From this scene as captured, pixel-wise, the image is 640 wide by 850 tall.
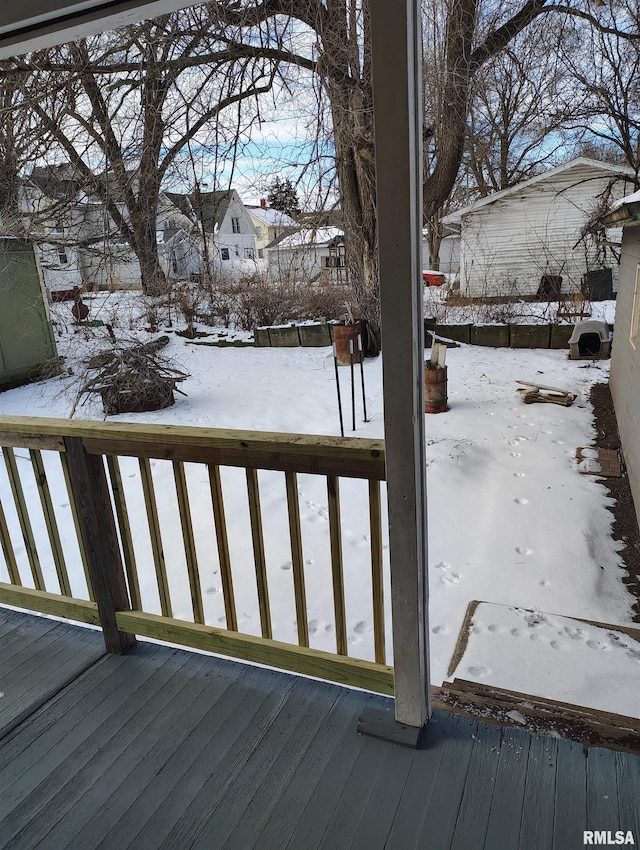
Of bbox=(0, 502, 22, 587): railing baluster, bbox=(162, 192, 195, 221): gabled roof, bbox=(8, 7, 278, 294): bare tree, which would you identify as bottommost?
bbox=(0, 502, 22, 587): railing baluster

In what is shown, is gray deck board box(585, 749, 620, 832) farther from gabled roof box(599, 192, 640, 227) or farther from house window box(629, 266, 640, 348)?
house window box(629, 266, 640, 348)

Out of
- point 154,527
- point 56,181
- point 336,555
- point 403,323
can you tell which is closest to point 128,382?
point 56,181

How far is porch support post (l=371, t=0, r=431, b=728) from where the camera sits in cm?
119

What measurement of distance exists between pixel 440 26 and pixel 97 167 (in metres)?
3.49

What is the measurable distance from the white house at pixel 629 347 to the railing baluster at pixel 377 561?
302cm

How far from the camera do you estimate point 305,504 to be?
174 inches

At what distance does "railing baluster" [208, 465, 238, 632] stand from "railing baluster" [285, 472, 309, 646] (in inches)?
8.2

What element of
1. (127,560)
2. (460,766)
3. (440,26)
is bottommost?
(460,766)

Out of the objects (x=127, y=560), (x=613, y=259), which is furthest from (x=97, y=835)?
(x=613, y=259)

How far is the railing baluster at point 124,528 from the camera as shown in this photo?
1894mm

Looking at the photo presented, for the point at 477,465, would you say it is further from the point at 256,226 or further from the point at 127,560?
the point at 256,226

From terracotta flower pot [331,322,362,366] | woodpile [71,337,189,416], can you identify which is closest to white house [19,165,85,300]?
woodpile [71,337,189,416]

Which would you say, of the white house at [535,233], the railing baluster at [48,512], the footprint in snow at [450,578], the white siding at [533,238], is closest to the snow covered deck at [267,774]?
the railing baluster at [48,512]

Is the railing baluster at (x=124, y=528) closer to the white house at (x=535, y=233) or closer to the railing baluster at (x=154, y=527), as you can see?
the railing baluster at (x=154, y=527)
